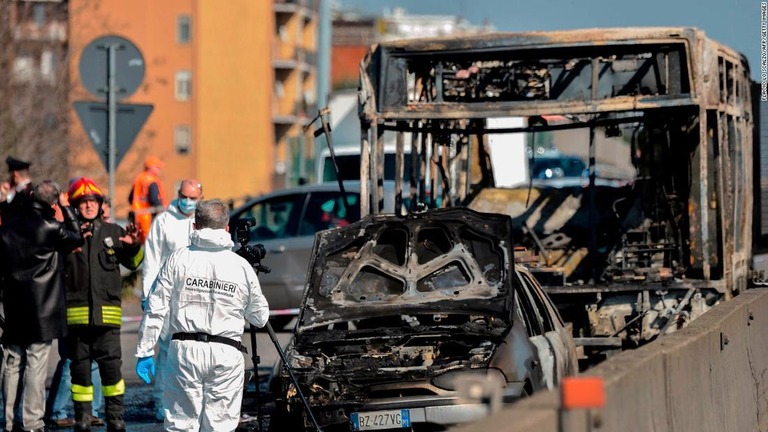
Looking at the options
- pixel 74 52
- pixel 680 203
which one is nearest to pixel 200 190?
pixel 680 203

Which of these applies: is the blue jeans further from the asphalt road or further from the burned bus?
the burned bus

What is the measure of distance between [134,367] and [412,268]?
20.5ft

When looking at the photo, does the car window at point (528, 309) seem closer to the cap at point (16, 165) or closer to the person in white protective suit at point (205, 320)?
the person in white protective suit at point (205, 320)

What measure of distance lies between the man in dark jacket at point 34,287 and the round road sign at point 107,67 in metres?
5.65

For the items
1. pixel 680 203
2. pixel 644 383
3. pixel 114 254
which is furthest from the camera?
pixel 680 203

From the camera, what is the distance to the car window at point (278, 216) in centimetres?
1858

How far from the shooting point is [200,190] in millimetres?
11984

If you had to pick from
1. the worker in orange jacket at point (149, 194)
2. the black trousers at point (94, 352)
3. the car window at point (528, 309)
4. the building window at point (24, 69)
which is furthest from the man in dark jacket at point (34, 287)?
the building window at point (24, 69)

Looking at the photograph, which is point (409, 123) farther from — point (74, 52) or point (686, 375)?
point (74, 52)

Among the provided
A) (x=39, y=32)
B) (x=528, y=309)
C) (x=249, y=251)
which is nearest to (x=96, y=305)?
(x=249, y=251)

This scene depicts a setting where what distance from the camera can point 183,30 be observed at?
258 ft

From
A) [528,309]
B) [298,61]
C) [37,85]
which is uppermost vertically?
[298,61]

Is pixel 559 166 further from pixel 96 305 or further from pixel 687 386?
pixel 687 386

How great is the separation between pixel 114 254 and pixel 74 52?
76.1ft
